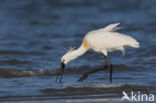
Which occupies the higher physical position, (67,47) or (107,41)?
(67,47)

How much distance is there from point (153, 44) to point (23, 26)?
8339 millimetres

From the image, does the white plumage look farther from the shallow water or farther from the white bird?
the shallow water

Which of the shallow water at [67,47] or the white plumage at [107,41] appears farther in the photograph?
the white plumage at [107,41]

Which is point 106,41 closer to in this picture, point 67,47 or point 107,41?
point 107,41

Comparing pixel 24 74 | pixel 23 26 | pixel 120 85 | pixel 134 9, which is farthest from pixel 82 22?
pixel 120 85

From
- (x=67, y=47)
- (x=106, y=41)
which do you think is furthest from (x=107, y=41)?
(x=67, y=47)

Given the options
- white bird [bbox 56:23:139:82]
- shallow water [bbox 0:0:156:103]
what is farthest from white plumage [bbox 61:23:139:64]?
shallow water [bbox 0:0:156:103]

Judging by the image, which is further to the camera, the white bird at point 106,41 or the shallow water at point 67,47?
the white bird at point 106,41

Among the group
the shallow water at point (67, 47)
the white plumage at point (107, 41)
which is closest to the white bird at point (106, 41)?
the white plumage at point (107, 41)

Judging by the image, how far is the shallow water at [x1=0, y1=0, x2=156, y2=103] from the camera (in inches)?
372

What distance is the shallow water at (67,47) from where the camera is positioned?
9.44 meters

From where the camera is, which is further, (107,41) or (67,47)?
(67,47)

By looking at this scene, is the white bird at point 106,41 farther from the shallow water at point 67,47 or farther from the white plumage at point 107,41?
the shallow water at point 67,47

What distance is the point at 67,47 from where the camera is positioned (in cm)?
1556
